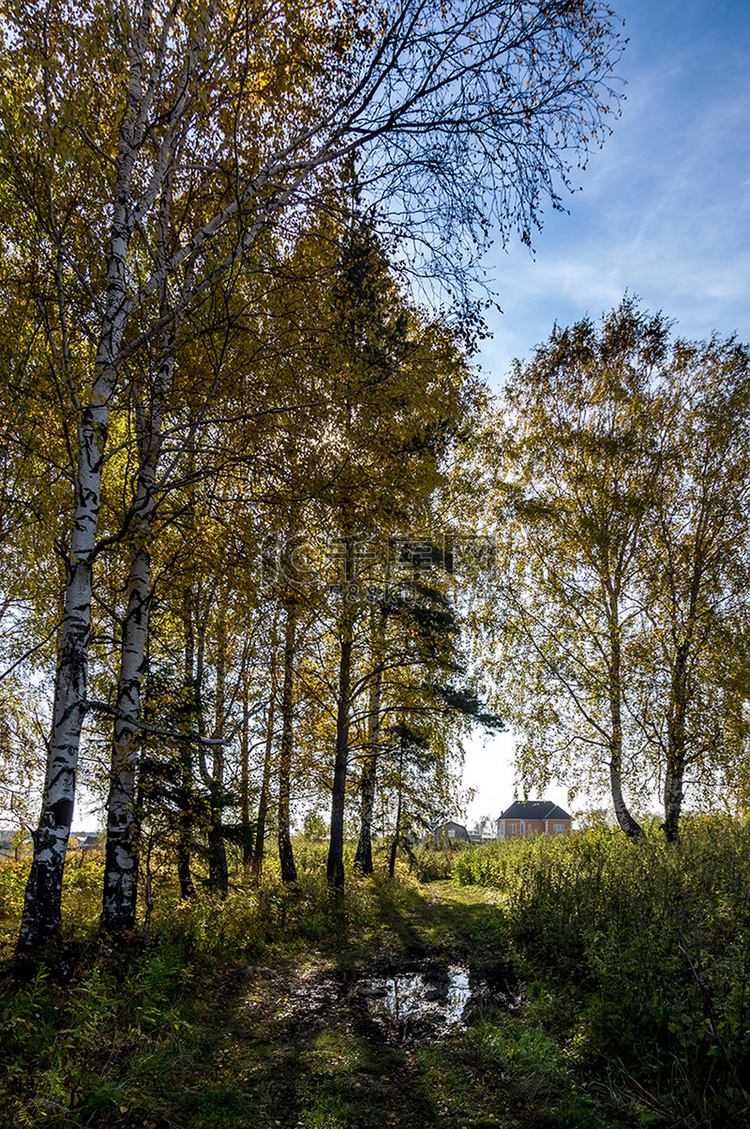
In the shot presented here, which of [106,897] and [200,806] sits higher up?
[200,806]

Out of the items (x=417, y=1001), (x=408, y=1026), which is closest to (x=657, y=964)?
(x=408, y=1026)

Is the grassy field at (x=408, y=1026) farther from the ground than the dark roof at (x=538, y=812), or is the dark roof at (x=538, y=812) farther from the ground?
the grassy field at (x=408, y=1026)

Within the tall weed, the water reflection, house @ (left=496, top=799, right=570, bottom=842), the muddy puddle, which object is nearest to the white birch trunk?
the muddy puddle

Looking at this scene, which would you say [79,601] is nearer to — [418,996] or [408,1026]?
[408,1026]

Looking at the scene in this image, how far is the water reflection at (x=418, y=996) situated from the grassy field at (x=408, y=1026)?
6.9 inches

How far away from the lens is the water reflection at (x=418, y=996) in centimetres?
604

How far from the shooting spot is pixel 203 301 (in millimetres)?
6133

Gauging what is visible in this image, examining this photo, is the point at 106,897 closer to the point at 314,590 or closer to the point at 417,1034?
the point at 417,1034

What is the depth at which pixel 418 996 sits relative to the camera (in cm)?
669

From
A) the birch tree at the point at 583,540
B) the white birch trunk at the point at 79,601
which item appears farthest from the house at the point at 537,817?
the white birch trunk at the point at 79,601

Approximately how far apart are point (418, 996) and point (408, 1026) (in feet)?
3.33

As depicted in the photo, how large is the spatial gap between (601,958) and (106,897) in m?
4.80

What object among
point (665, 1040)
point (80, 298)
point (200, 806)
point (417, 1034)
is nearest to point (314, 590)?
point (200, 806)

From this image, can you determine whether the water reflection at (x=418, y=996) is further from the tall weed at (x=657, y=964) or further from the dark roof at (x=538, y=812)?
the dark roof at (x=538, y=812)
